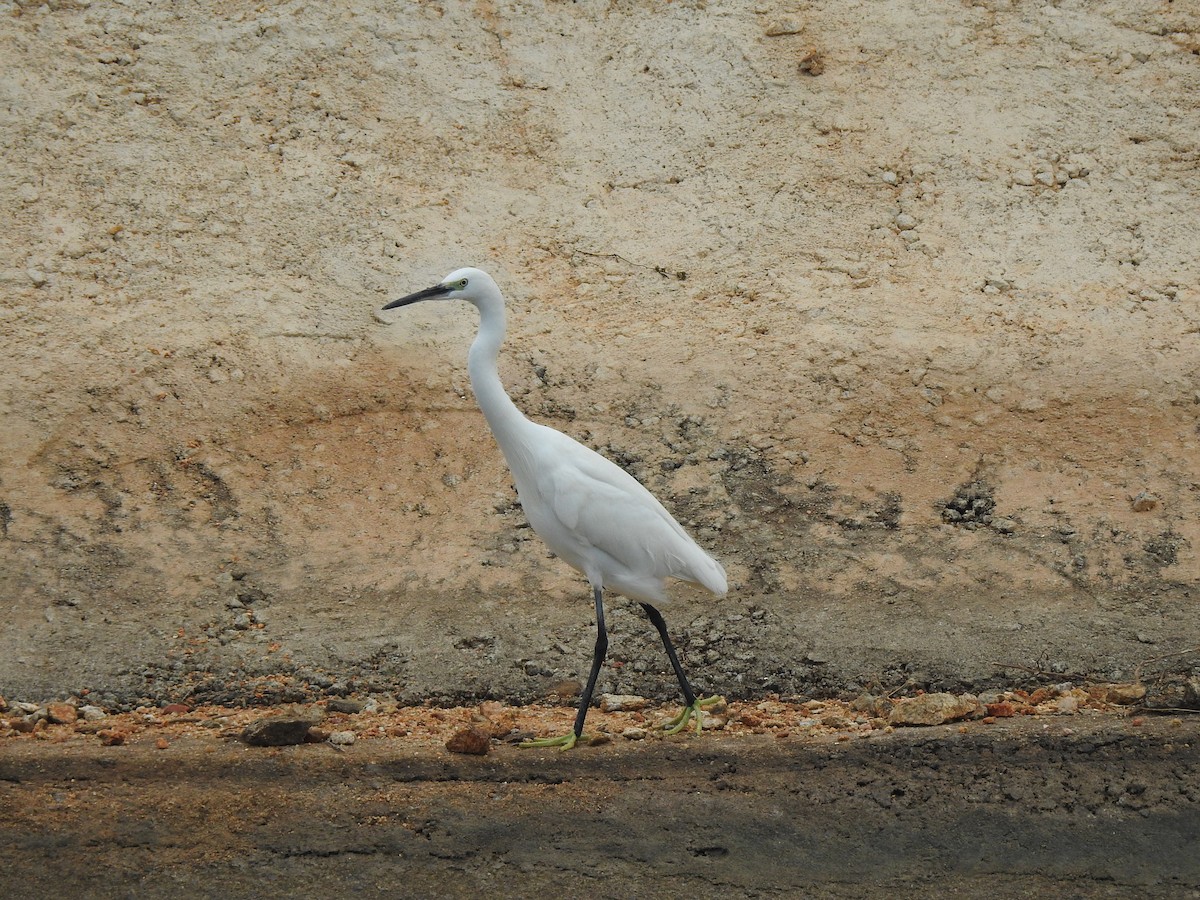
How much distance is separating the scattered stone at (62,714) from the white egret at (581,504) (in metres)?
2.63

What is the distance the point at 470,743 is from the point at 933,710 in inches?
86.1

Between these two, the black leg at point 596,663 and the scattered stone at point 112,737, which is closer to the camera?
the black leg at point 596,663

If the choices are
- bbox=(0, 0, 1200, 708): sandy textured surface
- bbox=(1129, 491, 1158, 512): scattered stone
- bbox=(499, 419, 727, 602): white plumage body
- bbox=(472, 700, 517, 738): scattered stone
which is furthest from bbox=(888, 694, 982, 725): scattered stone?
bbox=(1129, 491, 1158, 512): scattered stone

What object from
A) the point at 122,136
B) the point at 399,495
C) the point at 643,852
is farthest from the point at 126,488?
the point at 643,852

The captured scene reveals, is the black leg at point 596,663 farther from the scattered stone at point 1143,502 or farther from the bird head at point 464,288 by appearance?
the scattered stone at point 1143,502

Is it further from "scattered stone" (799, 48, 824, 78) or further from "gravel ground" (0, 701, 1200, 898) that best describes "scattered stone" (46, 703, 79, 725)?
"scattered stone" (799, 48, 824, 78)

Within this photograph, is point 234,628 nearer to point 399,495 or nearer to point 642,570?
point 399,495

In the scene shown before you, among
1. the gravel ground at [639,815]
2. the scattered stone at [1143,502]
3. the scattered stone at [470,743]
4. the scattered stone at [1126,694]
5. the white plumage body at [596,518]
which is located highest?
the white plumage body at [596,518]

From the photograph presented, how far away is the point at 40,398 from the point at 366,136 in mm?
3558

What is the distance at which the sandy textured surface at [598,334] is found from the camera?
8.05 m

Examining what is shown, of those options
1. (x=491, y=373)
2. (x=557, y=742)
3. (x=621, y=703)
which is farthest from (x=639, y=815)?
(x=491, y=373)

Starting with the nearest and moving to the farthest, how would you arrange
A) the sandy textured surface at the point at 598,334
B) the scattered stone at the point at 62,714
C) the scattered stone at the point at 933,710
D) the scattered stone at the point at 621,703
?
1. the scattered stone at the point at 933,710
2. the scattered stone at the point at 62,714
3. the scattered stone at the point at 621,703
4. the sandy textured surface at the point at 598,334

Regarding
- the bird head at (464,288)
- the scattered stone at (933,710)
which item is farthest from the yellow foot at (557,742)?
the bird head at (464,288)

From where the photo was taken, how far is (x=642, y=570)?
21.5 feet
